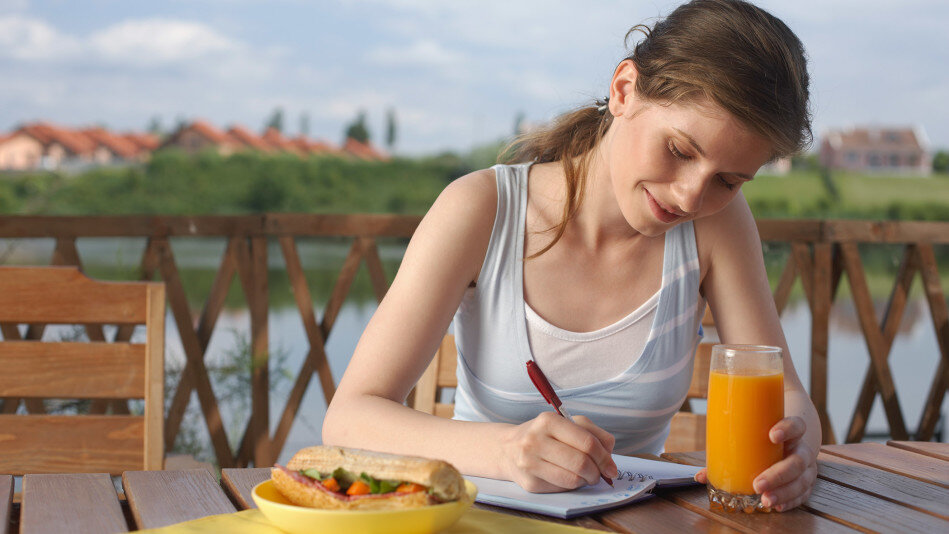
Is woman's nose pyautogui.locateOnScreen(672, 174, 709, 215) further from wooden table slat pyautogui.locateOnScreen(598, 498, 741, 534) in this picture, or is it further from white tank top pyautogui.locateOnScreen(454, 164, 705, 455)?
wooden table slat pyautogui.locateOnScreen(598, 498, 741, 534)

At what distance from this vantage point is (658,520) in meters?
0.72

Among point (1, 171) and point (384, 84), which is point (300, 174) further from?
point (384, 84)

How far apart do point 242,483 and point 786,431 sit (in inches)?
21.1

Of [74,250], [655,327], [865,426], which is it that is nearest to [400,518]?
[655,327]

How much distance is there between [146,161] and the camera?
7164 mm

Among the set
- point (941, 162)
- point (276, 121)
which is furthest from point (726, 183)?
point (276, 121)

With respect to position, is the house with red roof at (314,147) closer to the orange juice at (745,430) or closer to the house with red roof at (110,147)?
the house with red roof at (110,147)

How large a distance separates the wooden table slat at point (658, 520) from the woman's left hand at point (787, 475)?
66 millimetres

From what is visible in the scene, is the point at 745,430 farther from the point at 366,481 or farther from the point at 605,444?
the point at 366,481

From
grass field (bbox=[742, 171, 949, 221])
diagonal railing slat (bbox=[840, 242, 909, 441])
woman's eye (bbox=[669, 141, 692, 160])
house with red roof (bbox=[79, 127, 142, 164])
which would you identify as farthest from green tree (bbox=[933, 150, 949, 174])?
house with red roof (bbox=[79, 127, 142, 164])

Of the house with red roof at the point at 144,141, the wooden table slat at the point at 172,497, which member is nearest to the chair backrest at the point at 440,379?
the wooden table slat at the point at 172,497

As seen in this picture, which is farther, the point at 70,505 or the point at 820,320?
the point at 820,320

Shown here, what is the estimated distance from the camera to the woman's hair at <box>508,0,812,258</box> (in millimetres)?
909

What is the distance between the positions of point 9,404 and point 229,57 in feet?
40.0
